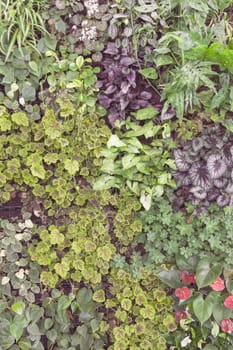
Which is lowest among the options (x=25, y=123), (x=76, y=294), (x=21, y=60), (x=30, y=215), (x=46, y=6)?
(x=76, y=294)

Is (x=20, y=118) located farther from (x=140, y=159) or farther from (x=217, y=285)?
(x=217, y=285)

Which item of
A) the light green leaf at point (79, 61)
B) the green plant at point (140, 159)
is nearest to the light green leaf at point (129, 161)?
the green plant at point (140, 159)

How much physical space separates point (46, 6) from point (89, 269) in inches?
49.7

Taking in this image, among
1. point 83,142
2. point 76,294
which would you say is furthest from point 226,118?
point 76,294

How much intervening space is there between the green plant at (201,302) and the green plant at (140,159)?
0.36m

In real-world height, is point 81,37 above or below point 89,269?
above

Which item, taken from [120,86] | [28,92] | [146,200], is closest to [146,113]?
[120,86]

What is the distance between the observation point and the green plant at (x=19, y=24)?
203 cm

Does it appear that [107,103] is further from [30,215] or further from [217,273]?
[217,273]

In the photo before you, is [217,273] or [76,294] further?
[76,294]

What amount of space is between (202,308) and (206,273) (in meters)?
0.16

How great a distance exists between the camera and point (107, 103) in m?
2.11

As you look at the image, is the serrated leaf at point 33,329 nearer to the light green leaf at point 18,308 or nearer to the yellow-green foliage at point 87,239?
the light green leaf at point 18,308

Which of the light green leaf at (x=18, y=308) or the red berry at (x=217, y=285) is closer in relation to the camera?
the red berry at (x=217, y=285)
